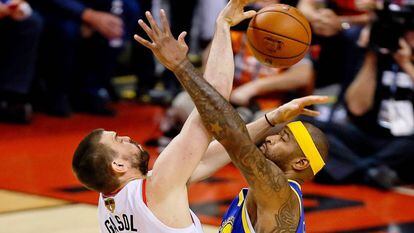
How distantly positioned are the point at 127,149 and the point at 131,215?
0.29 meters

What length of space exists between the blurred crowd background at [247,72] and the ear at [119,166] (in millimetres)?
3328

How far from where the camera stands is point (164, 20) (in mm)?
3434

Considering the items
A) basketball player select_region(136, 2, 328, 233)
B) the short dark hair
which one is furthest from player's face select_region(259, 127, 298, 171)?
the short dark hair

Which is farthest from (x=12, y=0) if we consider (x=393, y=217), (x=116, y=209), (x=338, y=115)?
(x=116, y=209)

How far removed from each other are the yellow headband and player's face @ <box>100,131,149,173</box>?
2.06 ft

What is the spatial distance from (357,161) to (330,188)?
0.94 ft

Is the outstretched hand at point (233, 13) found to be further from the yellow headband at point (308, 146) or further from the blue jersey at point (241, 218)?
the blue jersey at point (241, 218)

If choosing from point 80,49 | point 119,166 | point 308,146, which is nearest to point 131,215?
point 119,166

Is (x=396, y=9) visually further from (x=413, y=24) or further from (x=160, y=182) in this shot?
(x=160, y=182)

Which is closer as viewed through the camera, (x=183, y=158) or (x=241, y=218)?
(x=183, y=158)

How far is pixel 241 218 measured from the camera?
12.6ft

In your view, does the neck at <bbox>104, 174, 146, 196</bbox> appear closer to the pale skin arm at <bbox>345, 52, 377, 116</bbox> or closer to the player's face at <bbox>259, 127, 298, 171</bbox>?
the player's face at <bbox>259, 127, 298, 171</bbox>

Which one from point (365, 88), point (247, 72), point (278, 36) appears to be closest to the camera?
point (278, 36)

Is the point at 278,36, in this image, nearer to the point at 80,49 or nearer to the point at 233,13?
the point at 233,13
